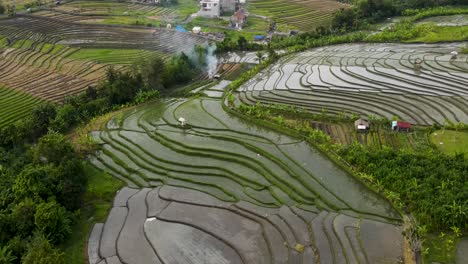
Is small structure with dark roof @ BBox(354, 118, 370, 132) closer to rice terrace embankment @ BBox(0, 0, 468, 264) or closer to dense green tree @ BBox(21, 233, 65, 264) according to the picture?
rice terrace embankment @ BBox(0, 0, 468, 264)

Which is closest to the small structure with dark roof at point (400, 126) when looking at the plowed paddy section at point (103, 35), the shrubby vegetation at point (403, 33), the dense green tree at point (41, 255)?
the dense green tree at point (41, 255)

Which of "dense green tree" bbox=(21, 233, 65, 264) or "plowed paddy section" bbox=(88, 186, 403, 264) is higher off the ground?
"dense green tree" bbox=(21, 233, 65, 264)

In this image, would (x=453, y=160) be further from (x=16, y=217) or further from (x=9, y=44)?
(x=9, y=44)

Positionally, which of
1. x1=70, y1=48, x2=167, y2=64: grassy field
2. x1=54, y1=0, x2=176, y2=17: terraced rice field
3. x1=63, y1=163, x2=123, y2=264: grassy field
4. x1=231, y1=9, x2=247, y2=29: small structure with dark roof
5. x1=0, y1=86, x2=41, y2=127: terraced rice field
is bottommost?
x1=63, y1=163, x2=123, y2=264: grassy field

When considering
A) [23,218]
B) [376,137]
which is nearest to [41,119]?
[23,218]

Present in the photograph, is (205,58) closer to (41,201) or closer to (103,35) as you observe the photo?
(103,35)

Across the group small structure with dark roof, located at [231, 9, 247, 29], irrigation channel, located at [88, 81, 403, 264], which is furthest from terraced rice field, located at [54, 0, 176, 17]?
irrigation channel, located at [88, 81, 403, 264]

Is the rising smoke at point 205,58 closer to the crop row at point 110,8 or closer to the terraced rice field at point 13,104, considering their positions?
the terraced rice field at point 13,104
